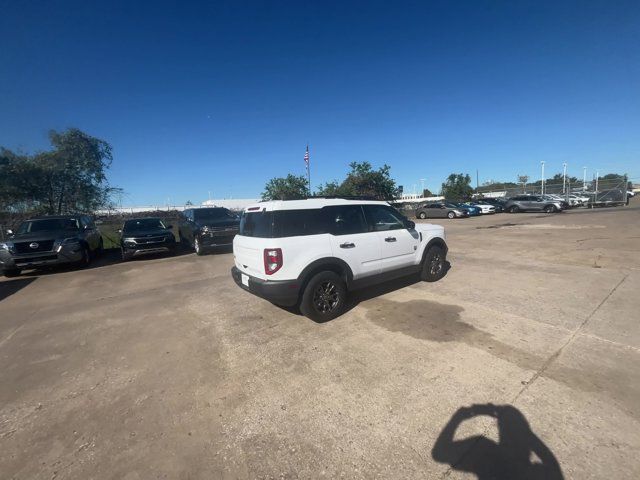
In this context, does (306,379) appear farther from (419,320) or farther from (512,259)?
(512,259)

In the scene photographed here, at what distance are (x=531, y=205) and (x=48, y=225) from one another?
32644 mm

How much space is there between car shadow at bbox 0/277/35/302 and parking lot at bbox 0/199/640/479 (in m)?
2.29

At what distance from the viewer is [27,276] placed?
27.7 ft

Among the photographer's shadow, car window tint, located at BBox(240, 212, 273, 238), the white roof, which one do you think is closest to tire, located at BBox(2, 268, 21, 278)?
car window tint, located at BBox(240, 212, 273, 238)

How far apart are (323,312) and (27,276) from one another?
978cm

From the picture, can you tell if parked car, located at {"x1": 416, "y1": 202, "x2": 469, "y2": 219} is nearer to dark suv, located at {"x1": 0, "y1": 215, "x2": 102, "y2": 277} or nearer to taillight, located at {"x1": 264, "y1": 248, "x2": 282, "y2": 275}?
taillight, located at {"x1": 264, "y1": 248, "x2": 282, "y2": 275}

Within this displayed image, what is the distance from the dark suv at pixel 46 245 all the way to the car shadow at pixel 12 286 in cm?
36

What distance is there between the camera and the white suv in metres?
3.89

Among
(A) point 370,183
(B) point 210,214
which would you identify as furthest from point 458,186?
(B) point 210,214

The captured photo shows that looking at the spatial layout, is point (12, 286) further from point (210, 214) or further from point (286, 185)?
point (286, 185)

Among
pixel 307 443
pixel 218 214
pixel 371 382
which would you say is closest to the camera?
pixel 307 443

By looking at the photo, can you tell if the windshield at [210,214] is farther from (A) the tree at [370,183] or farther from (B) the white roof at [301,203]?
(A) the tree at [370,183]

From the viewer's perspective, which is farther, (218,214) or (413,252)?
(218,214)

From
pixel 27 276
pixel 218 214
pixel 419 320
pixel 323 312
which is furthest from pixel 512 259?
pixel 27 276
